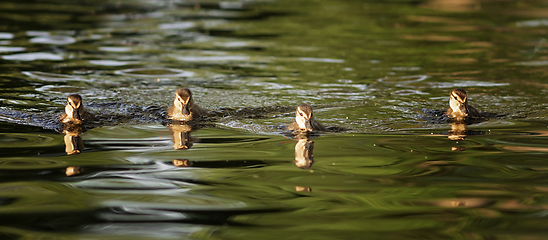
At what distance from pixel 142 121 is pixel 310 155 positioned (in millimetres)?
2770

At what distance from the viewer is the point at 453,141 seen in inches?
285

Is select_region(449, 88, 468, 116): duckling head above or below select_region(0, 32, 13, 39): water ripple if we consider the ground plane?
below

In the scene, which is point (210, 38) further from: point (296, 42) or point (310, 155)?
point (310, 155)

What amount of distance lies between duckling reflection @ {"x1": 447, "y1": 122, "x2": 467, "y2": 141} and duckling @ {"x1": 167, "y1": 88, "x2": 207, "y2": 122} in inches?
127

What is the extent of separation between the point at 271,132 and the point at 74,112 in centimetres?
242

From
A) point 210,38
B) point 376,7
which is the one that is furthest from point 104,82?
point 376,7

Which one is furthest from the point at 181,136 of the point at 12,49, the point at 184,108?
the point at 12,49

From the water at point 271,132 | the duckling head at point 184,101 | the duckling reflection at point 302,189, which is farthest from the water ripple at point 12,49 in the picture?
the duckling reflection at point 302,189

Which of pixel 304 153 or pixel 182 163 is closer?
pixel 182 163

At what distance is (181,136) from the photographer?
25.1 ft

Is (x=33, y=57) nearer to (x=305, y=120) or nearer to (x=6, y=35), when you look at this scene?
(x=6, y=35)

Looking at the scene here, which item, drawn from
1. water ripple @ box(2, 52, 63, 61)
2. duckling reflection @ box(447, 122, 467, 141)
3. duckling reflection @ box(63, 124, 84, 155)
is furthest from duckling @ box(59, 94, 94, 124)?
water ripple @ box(2, 52, 63, 61)

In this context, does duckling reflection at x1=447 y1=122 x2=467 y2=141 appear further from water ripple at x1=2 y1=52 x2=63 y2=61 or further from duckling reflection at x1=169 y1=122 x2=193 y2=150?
water ripple at x1=2 y1=52 x2=63 y2=61

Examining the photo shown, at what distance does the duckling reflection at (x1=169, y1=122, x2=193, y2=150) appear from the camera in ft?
23.2
